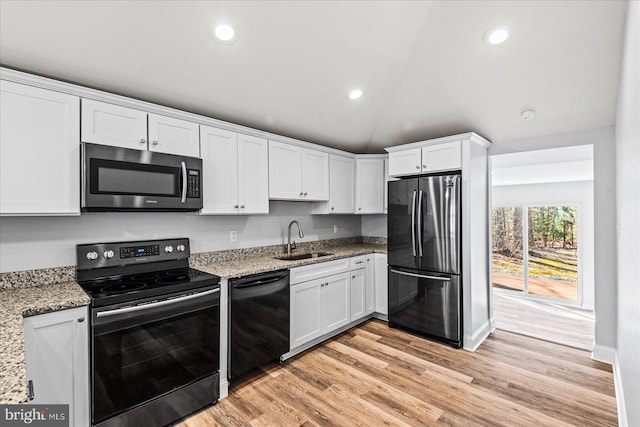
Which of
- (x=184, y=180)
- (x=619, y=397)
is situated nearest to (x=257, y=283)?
(x=184, y=180)

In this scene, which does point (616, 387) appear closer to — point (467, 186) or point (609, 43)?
point (467, 186)

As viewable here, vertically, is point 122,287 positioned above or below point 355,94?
below

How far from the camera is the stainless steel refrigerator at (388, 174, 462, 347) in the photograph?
3.35m

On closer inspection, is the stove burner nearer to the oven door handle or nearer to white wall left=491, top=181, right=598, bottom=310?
the oven door handle

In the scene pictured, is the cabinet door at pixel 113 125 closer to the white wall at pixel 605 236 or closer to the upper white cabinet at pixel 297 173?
the upper white cabinet at pixel 297 173

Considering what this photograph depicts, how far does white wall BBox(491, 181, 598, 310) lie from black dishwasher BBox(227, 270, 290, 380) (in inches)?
155

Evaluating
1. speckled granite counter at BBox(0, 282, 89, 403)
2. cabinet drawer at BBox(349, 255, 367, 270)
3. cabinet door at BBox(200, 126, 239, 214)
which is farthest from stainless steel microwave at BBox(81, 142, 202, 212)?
cabinet drawer at BBox(349, 255, 367, 270)

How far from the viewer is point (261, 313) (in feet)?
8.98

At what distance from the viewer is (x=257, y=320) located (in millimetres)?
2711

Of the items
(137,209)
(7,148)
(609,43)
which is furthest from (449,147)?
(7,148)

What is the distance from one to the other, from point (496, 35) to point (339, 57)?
1.26 meters

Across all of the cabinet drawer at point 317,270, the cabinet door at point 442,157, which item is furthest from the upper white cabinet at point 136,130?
the cabinet door at point 442,157

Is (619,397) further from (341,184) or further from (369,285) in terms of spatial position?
(341,184)

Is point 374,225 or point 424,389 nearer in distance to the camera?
point 424,389
